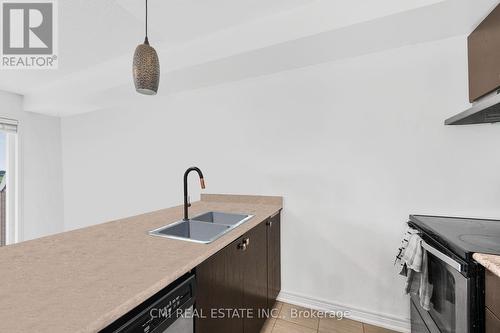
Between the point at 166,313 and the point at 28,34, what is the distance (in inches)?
96.7

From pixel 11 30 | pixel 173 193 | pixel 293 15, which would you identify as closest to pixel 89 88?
pixel 11 30

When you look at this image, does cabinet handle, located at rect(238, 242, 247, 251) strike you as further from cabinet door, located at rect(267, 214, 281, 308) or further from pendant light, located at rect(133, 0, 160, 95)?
pendant light, located at rect(133, 0, 160, 95)

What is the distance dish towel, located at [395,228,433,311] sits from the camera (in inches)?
45.0

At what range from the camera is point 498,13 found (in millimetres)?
1062

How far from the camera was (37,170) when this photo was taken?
308cm

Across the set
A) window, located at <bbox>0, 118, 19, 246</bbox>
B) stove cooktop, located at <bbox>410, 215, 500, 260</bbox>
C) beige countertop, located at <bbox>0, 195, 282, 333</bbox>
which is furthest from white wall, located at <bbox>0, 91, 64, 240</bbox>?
stove cooktop, located at <bbox>410, 215, 500, 260</bbox>

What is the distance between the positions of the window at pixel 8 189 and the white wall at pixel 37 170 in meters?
0.07

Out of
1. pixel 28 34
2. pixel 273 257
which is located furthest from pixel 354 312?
pixel 28 34

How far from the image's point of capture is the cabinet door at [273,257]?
1666 mm

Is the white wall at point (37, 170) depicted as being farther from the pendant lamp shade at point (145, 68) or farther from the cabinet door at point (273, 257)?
the cabinet door at point (273, 257)

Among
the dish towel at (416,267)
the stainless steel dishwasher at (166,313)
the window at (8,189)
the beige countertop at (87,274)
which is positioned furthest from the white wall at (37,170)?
the dish towel at (416,267)

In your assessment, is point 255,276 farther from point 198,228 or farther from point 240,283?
point 198,228

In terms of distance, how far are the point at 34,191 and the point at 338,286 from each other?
4.09 m

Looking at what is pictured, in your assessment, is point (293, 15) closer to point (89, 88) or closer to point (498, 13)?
point (498, 13)
